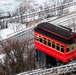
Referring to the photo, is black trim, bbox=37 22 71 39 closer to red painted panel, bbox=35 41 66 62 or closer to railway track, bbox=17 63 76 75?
red painted panel, bbox=35 41 66 62

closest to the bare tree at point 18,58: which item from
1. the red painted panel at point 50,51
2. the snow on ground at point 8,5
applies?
the red painted panel at point 50,51

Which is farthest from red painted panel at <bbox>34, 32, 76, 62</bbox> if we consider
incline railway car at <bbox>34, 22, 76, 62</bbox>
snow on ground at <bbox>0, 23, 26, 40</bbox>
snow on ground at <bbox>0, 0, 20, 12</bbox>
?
snow on ground at <bbox>0, 0, 20, 12</bbox>

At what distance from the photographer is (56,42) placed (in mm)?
14414

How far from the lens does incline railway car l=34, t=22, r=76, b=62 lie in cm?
1406

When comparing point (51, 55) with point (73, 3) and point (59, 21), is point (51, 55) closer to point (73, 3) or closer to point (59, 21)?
point (59, 21)

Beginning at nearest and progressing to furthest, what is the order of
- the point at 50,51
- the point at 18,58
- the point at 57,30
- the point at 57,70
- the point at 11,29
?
the point at 57,70 < the point at 57,30 < the point at 50,51 < the point at 18,58 < the point at 11,29

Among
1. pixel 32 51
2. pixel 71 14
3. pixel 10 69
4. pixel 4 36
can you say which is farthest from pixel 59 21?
pixel 10 69

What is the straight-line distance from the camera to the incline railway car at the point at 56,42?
14.1 m

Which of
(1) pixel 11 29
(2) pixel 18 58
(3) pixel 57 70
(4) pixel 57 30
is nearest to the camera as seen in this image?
(3) pixel 57 70

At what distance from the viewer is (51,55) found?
14.8 m

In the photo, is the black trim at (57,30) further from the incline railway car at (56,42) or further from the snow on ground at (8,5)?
the snow on ground at (8,5)

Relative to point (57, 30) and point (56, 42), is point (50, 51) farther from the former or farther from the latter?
point (57, 30)

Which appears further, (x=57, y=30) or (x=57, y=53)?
(x=57, y=30)

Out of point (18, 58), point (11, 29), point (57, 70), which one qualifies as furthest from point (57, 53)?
point (11, 29)
